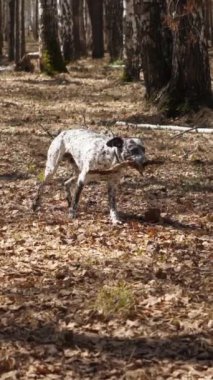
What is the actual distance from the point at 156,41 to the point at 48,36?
8.58 m

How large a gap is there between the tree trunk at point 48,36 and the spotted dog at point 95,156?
15494mm

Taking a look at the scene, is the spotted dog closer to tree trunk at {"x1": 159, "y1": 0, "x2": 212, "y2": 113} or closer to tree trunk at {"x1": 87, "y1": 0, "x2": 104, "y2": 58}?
tree trunk at {"x1": 159, "y1": 0, "x2": 212, "y2": 113}

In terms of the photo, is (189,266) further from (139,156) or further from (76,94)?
(76,94)

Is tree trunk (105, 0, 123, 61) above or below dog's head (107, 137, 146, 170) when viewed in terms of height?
above

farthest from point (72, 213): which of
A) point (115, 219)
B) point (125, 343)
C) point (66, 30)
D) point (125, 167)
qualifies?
point (66, 30)

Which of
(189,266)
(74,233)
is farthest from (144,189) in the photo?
(189,266)

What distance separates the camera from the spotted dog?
27.5 feet

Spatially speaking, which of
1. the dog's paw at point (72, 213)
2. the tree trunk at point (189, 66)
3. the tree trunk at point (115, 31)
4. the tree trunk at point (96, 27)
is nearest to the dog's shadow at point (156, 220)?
the dog's paw at point (72, 213)

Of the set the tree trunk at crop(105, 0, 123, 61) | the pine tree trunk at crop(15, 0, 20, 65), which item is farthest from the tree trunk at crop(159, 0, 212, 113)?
the tree trunk at crop(105, 0, 123, 61)

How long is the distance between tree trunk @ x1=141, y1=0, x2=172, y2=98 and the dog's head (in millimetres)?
8535

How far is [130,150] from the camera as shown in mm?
8352

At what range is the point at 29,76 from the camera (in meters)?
25.9

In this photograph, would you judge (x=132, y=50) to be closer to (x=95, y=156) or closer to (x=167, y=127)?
(x=167, y=127)

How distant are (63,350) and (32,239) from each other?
314cm
